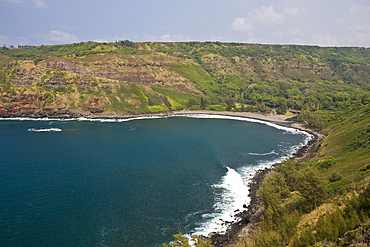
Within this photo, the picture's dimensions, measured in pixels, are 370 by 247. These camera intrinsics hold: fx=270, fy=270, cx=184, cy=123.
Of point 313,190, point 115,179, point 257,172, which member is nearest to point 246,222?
point 313,190

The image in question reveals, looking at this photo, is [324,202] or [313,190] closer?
[324,202]

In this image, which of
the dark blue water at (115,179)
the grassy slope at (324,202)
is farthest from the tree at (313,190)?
the dark blue water at (115,179)


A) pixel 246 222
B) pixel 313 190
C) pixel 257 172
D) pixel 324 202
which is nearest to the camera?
pixel 324 202

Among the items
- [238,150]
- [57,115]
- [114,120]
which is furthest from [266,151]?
[57,115]

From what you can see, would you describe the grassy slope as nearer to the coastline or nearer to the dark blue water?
the coastline

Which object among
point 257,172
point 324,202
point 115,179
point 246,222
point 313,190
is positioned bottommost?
point 246,222

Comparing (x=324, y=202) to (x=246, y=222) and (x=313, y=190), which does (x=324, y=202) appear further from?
(x=246, y=222)

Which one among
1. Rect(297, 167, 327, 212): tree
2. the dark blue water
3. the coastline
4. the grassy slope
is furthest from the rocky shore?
Rect(297, 167, 327, 212): tree

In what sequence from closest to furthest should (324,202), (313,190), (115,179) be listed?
(324,202) → (313,190) → (115,179)

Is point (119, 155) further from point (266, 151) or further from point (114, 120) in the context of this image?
point (114, 120)
